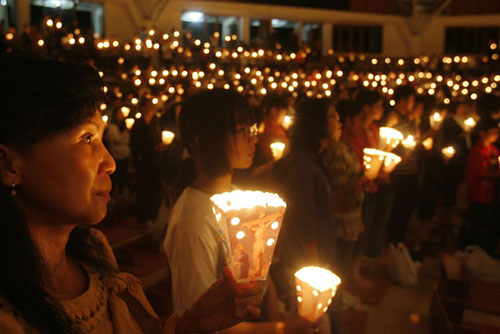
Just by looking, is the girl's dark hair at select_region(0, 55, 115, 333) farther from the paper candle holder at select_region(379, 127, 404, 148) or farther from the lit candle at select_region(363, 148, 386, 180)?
the paper candle holder at select_region(379, 127, 404, 148)

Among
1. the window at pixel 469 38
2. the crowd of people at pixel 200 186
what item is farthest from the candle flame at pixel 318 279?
the window at pixel 469 38

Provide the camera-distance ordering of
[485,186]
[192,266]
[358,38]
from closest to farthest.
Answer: [192,266] → [485,186] → [358,38]

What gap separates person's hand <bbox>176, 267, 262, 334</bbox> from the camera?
1227 mm

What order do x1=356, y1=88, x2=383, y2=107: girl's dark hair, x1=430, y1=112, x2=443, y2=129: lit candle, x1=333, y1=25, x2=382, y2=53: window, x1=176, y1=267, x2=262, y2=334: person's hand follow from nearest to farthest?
1. x1=176, y1=267, x2=262, y2=334: person's hand
2. x1=356, y1=88, x2=383, y2=107: girl's dark hair
3. x1=430, y1=112, x2=443, y2=129: lit candle
4. x1=333, y1=25, x2=382, y2=53: window

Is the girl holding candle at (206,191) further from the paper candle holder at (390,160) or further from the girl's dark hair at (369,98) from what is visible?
the girl's dark hair at (369,98)

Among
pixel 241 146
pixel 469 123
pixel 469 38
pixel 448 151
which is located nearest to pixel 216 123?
pixel 241 146

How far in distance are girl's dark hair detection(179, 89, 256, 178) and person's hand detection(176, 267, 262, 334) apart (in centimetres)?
66

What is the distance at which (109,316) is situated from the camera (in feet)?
3.93

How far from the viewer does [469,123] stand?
7098 millimetres

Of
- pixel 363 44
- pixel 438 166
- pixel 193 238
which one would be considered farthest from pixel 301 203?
pixel 363 44

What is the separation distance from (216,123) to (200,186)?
268mm

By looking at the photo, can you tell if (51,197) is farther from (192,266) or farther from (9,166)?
(192,266)

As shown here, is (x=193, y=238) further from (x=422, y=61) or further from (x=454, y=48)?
(x=454, y=48)

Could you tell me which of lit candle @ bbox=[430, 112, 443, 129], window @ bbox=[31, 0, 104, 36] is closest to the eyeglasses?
lit candle @ bbox=[430, 112, 443, 129]
